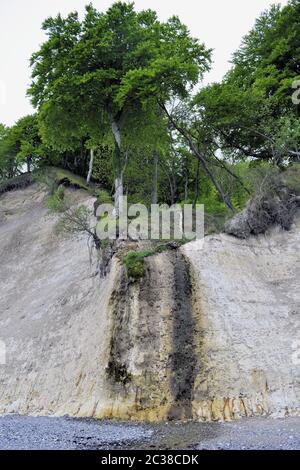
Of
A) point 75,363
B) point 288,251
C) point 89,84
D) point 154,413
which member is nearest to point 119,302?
point 75,363

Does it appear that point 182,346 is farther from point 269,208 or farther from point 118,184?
point 118,184

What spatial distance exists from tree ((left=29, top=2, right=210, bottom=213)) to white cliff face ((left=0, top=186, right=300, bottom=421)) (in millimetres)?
5406

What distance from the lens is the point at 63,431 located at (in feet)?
42.9

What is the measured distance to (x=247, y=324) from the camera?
16328 millimetres

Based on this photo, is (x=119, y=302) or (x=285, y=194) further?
(x=285, y=194)

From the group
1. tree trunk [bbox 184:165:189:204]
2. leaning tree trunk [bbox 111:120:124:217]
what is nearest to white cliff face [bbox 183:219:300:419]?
leaning tree trunk [bbox 111:120:124:217]

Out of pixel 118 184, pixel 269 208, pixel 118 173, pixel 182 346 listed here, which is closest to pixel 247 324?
pixel 182 346

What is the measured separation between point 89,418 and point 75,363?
3.88 m

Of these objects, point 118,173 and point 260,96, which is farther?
point 260,96

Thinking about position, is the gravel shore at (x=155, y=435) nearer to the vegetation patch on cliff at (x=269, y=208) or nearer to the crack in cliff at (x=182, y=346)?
the crack in cliff at (x=182, y=346)

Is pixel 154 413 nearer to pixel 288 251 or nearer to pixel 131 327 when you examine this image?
pixel 131 327

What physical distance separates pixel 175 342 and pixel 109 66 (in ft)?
45.9

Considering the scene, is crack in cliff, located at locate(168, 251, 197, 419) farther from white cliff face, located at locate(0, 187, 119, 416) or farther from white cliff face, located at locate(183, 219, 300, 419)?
white cliff face, located at locate(0, 187, 119, 416)

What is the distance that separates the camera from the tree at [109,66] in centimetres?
2206
